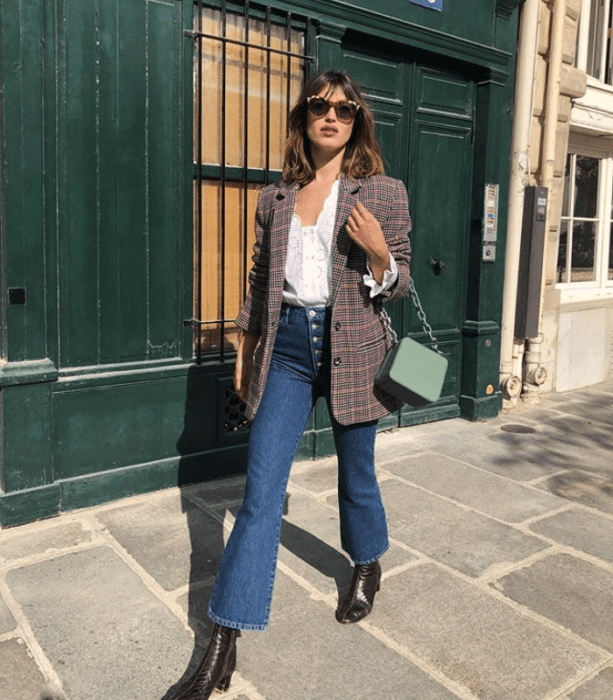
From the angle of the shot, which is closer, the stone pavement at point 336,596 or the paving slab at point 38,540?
the stone pavement at point 336,596

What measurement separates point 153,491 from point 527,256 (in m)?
3.87

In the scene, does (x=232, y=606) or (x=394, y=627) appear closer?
(x=232, y=606)

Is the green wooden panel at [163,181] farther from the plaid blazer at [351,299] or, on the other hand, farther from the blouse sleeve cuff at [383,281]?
the blouse sleeve cuff at [383,281]

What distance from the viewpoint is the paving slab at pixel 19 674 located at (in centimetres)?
241

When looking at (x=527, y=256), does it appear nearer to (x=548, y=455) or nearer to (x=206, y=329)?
(x=548, y=455)

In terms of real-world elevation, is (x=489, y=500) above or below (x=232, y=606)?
below

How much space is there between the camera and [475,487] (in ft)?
14.8

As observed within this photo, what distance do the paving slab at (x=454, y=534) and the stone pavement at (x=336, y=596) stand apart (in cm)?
1

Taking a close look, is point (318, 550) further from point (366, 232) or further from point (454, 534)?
point (366, 232)

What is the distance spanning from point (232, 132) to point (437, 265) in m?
2.06

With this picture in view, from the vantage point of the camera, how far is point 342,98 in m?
2.60

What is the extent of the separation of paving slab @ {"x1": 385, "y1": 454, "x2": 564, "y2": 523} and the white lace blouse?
206 cm

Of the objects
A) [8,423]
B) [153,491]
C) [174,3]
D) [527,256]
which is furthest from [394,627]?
[527,256]

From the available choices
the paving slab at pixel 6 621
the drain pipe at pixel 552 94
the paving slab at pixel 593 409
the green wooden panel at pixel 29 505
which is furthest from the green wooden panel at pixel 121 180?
the paving slab at pixel 593 409
